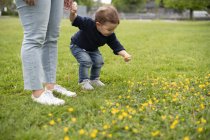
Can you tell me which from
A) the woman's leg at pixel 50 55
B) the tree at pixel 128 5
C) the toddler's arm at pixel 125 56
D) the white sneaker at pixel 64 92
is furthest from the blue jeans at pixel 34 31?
the tree at pixel 128 5

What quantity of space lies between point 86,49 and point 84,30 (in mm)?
300

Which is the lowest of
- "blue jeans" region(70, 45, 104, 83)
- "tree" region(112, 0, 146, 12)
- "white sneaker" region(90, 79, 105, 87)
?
"tree" region(112, 0, 146, 12)

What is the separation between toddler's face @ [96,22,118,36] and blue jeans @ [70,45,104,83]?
0.44m

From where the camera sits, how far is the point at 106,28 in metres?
4.34

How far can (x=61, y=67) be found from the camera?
6.46m

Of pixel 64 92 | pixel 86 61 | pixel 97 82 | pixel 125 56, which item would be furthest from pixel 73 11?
pixel 97 82

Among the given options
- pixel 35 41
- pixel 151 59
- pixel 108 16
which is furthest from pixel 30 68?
pixel 151 59

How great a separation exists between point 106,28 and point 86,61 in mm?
603

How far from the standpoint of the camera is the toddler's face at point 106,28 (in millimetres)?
4293

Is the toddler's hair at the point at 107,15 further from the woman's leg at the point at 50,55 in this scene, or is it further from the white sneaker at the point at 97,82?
the white sneaker at the point at 97,82

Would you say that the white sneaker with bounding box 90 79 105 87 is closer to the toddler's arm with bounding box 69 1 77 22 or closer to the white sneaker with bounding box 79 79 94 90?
the white sneaker with bounding box 79 79 94 90

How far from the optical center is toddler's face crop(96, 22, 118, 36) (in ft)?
14.1

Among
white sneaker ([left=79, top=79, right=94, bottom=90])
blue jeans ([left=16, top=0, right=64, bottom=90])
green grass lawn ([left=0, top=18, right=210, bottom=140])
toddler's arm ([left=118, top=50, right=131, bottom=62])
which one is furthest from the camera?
white sneaker ([left=79, top=79, right=94, bottom=90])

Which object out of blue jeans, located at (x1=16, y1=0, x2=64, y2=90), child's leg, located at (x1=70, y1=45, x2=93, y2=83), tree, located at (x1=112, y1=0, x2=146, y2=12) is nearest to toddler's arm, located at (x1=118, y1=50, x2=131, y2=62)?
child's leg, located at (x1=70, y1=45, x2=93, y2=83)
